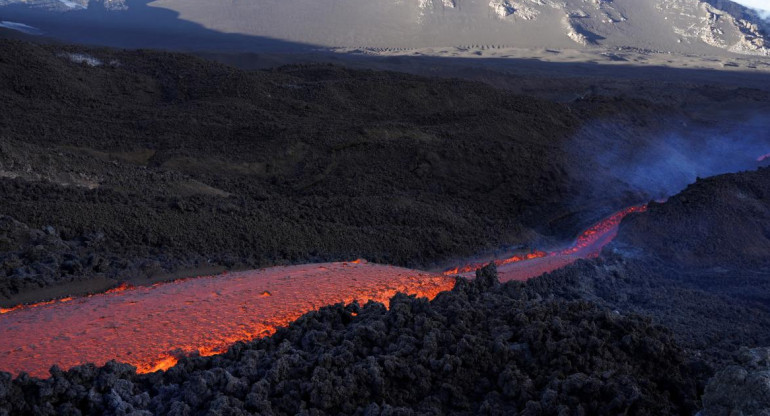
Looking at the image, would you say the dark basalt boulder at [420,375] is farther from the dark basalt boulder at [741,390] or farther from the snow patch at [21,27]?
the snow patch at [21,27]

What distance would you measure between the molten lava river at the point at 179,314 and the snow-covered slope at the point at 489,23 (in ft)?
166

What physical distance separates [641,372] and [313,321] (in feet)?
7.78

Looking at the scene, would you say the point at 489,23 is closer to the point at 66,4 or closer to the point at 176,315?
the point at 66,4

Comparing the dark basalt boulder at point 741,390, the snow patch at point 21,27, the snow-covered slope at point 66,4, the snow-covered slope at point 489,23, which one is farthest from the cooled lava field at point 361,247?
the snow-covered slope at point 66,4

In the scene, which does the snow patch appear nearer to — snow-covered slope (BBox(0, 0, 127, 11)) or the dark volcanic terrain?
snow-covered slope (BBox(0, 0, 127, 11))

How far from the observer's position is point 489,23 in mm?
63344

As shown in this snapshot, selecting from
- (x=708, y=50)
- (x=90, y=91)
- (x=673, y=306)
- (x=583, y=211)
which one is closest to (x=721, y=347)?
(x=673, y=306)

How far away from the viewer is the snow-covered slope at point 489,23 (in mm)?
59438

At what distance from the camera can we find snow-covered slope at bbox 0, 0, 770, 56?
59438 mm

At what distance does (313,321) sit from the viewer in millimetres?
5543

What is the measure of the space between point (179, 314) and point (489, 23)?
60.6 m

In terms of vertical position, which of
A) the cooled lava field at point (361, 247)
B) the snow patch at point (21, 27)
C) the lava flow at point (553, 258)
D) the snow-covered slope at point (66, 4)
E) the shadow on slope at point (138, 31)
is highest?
the snow-covered slope at point (66, 4)

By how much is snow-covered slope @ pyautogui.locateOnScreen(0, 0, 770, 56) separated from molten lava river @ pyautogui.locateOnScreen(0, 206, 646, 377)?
50722 millimetres

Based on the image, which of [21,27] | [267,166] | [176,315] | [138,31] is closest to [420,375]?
[176,315]
